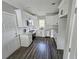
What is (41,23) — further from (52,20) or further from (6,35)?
(6,35)

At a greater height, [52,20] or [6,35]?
[52,20]

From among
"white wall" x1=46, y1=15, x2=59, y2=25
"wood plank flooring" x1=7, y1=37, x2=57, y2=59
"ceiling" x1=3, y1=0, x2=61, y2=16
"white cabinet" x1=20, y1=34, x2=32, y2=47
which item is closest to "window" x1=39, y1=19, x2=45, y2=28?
"white wall" x1=46, y1=15, x2=59, y2=25

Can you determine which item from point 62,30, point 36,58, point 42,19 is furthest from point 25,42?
point 42,19

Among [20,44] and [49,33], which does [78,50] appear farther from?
[49,33]

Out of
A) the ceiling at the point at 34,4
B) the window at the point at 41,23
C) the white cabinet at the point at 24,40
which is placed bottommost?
the white cabinet at the point at 24,40

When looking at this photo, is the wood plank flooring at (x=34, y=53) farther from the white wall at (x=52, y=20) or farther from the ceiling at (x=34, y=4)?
the white wall at (x=52, y=20)

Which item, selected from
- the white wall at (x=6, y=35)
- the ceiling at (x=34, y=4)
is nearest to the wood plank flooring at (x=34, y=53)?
the white wall at (x=6, y=35)

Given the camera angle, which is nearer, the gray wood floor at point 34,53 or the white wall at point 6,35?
the white wall at point 6,35

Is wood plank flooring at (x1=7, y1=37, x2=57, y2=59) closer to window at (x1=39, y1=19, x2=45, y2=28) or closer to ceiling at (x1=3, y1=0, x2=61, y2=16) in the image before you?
ceiling at (x1=3, y1=0, x2=61, y2=16)

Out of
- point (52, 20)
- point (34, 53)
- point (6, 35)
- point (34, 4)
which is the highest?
point (34, 4)

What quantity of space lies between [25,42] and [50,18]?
13.3 ft

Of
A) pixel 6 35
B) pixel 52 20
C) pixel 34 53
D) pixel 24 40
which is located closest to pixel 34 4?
pixel 6 35

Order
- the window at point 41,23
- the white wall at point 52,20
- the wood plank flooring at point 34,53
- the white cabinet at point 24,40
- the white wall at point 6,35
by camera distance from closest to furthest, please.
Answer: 1. the white wall at point 6,35
2. the wood plank flooring at point 34,53
3. the white cabinet at point 24,40
4. the white wall at point 52,20
5. the window at point 41,23

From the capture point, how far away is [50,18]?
8.03 metres
